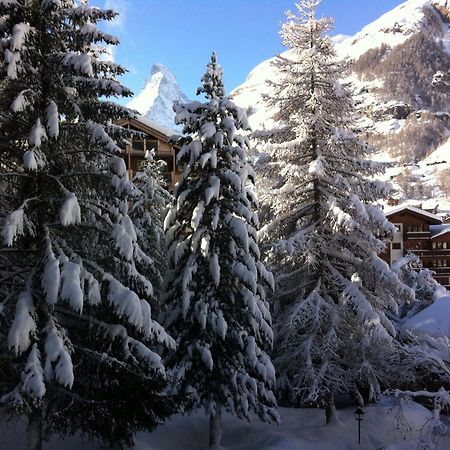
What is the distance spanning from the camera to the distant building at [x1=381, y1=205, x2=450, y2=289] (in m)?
53.9

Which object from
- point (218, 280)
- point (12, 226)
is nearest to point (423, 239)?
point (218, 280)

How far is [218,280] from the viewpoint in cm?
1348

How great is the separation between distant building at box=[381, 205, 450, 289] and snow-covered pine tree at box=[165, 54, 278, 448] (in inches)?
1663

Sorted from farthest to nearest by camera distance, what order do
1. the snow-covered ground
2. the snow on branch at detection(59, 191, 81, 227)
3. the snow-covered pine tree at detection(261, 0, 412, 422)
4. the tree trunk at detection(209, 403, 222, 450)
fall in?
the snow-covered pine tree at detection(261, 0, 412, 422) < the tree trunk at detection(209, 403, 222, 450) < the snow-covered ground < the snow on branch at detection(59, 191, 81, 227)

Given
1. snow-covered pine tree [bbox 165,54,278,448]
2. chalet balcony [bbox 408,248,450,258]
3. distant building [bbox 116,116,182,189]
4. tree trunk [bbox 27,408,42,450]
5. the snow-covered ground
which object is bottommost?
the snow-covered ground

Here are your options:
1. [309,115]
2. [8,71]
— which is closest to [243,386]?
[309,115]

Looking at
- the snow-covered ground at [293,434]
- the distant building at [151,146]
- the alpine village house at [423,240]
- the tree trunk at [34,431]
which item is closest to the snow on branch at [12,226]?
the tree trunk at [34,431]

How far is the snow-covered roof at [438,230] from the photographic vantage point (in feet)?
176

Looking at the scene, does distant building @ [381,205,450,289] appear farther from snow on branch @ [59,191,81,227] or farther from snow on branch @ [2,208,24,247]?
snow on branch @ [2,208,24,247]

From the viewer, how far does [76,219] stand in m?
8.55

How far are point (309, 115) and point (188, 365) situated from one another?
8837 millimetres

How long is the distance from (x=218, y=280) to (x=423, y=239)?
46886mm

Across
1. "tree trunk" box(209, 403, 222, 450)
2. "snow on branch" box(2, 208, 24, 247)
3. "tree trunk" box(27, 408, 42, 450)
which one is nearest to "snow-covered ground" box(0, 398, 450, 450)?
"tree trunk" box(209, 403, 222, 450)

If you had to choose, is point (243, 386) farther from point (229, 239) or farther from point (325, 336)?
point (229, 239)
